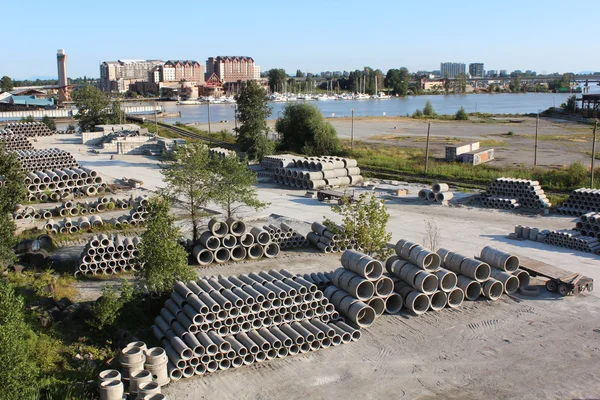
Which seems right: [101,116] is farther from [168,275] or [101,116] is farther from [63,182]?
[168,275]

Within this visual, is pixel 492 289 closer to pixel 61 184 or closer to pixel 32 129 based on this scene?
pixel 61 184

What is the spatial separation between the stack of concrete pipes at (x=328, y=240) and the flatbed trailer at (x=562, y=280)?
6103 mm

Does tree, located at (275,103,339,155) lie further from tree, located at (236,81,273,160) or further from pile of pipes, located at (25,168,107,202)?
pile of pipes, located at (25,168,107,202)

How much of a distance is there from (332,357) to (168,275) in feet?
16.6

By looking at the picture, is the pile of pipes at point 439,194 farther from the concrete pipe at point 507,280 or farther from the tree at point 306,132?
the tree at point 306,132

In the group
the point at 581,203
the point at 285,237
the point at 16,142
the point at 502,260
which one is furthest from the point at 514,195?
the point at 16,142

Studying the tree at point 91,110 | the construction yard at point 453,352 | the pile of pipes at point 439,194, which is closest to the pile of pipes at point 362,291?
the construction yard at point 453,352

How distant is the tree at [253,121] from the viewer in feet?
155

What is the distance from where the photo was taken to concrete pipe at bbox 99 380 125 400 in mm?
12047

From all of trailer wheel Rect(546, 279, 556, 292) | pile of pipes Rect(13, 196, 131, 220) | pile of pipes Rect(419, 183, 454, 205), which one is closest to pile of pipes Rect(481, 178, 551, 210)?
pile of pipes Rect(419, 183, 454, 205)

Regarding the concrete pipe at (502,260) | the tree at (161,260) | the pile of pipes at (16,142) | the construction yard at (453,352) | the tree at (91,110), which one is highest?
the tree at (91,110)

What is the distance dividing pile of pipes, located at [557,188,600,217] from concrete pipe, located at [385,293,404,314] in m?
15.6

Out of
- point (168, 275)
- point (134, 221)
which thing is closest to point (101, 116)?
point (134, 221)

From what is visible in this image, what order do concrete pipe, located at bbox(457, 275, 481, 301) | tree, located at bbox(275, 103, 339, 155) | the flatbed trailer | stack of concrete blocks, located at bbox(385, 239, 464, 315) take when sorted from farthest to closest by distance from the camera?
tree, located at bbox(275, 103, 339, 155) < the flatbed trailer < concrete pipe, located at bbox(457, 275, 481, 301) < stack of concrete blocks, located at bbox(385, 239, 464, 315)
